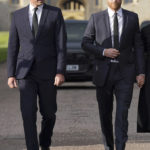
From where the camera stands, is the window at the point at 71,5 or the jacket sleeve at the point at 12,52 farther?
the window at the point at 71,5

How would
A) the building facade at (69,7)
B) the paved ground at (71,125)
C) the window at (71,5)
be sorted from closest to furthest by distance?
1. the paved ground at (71,125)
2. the building facade at (69,7)
3. the window at (71,5)

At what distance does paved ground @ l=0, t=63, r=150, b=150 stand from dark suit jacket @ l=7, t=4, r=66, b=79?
1429mm

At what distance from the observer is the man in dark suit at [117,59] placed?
650 centimetres

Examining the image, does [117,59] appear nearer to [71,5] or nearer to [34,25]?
[34,25]

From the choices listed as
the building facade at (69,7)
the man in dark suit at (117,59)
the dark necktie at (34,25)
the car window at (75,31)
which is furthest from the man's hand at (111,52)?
the building facade at (69,7)

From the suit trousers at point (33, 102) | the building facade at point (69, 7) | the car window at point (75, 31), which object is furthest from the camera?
the building facade at point (69, 7)

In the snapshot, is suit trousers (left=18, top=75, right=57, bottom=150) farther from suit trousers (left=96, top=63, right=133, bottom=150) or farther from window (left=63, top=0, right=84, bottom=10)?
window (left=63, top=0, right=84, bottom=10)

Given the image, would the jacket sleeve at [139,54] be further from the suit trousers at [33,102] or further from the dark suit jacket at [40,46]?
the suit trousers at [33,102]

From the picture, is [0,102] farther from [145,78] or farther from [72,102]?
[145,78]

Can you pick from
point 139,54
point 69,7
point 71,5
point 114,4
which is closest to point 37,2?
point 114,4

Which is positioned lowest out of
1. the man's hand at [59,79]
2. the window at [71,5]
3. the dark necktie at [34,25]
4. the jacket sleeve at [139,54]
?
the window at [71,5]

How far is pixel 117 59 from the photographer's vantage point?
21.4ft

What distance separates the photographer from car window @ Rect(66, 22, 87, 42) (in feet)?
53.2

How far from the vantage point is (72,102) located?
12.9 metres
